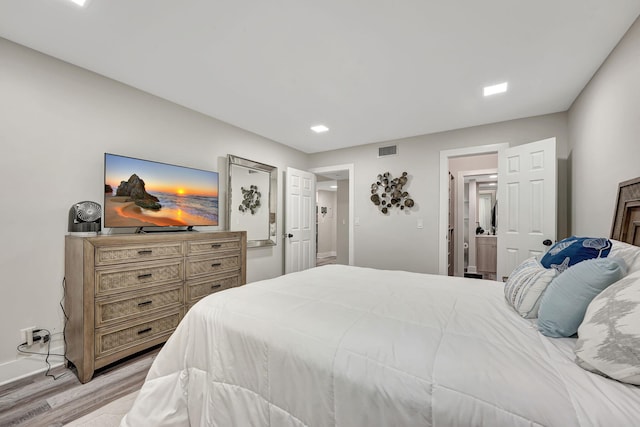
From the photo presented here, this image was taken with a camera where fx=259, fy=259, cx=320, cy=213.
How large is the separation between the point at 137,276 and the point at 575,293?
2.84 meters

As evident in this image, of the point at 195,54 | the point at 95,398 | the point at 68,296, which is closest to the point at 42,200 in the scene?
the point at 68,296

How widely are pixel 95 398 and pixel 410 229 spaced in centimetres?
384

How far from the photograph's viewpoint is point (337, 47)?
1.97 m

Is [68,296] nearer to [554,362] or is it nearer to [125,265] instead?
[125,265]

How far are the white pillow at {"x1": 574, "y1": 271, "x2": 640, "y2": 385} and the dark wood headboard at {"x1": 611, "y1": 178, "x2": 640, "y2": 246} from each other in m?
1.20

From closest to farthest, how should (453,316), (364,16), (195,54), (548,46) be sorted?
(453,316) → (364,16) → (548,46) → (195,54)

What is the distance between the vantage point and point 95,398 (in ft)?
5.82

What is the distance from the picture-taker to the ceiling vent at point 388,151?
4179 mm

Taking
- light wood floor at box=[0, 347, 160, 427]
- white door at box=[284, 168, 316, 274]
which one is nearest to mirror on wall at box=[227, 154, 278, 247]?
white door at box=[284, 168, 316, 274]

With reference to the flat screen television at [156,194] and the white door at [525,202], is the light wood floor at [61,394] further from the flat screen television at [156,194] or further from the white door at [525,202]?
the white door at [525,202]

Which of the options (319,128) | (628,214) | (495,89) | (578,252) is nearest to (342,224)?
(319,128)

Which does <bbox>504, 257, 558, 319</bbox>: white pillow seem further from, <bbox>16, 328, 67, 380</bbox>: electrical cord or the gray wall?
the gray wall

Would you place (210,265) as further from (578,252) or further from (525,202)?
(525,202)

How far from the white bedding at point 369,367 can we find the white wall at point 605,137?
135 cm
